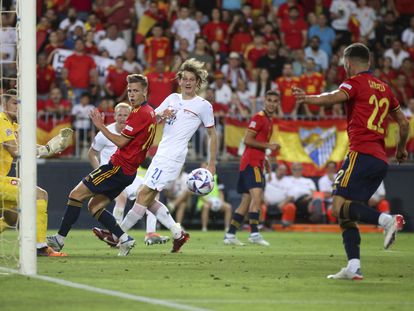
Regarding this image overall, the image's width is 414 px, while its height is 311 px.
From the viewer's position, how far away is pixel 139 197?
45.2 feet

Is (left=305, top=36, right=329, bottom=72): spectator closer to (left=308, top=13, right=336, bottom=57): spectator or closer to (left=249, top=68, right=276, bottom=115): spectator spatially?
(left=308, top=13, right=336, bottom=57): spectator

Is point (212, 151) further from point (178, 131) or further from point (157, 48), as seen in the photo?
point (157, 48)

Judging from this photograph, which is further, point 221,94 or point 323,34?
point 323,34

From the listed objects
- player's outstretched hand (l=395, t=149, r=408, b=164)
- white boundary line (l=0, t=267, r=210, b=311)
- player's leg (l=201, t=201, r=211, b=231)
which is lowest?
player's leg (l=201, t=201, r=211, b=231)

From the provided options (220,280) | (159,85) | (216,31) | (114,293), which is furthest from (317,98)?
(216,31)

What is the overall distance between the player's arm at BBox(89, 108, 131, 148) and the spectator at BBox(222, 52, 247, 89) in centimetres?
1143

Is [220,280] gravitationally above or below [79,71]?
below

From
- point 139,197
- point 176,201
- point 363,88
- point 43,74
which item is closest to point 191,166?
point 176,201

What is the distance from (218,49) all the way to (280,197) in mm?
4246

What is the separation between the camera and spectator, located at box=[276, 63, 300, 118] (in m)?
23.5

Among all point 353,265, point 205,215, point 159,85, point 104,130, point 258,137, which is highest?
point 159,85

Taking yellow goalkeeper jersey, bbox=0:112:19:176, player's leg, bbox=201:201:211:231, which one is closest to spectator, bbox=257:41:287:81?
player's leg, bbox=201:201:211:231

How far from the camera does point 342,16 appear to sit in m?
26.7

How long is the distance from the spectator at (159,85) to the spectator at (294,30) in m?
4.13
